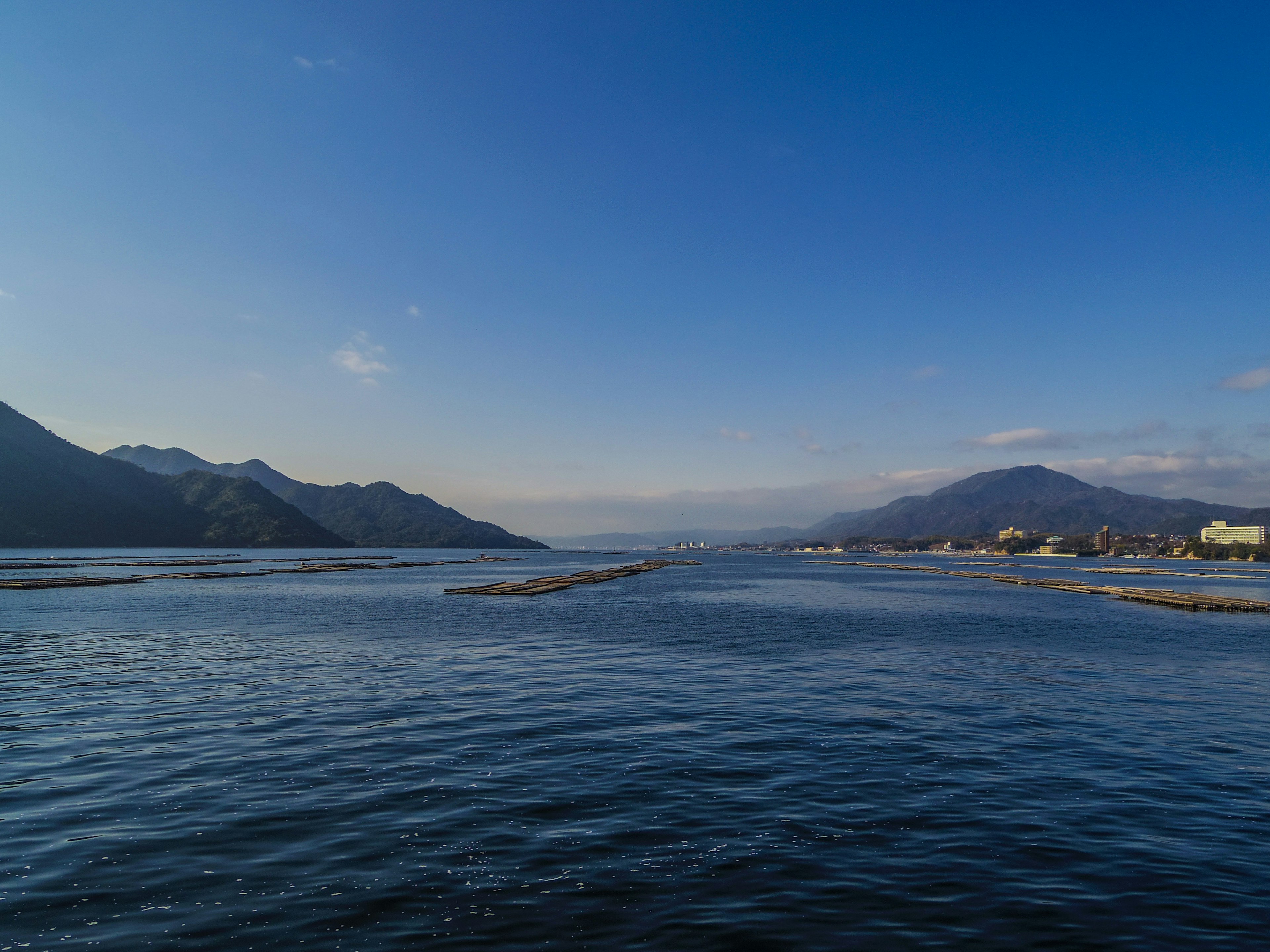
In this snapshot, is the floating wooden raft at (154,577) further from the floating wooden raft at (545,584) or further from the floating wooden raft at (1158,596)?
the floating wooden raft at (1158,596)

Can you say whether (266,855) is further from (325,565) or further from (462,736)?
(325,565)

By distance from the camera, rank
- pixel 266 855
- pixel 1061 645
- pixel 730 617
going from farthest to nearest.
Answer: pixel 730 617 < pixel 1061 645 < pixel 266 855

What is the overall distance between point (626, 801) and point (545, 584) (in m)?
80.6

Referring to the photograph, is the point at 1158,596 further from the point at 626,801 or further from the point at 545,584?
the point at 626,801

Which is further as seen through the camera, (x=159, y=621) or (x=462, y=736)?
(x=159, y=621)

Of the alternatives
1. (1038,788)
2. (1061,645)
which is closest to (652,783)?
(1038,788)

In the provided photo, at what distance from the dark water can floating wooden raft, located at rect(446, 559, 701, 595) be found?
4333 centimetres

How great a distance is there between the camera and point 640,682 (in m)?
28.3

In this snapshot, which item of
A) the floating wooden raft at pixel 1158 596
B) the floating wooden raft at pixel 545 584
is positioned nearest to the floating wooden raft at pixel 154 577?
the floating wooden raft at pixel 545 584

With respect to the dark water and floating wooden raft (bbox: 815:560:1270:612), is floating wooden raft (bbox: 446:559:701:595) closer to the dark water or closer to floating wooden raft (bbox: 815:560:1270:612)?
the dark water

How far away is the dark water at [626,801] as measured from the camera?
945 cm

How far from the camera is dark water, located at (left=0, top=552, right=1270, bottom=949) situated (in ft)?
31.0

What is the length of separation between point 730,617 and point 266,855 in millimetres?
48297

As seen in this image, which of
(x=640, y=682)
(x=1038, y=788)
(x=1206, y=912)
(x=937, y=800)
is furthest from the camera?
(x=640, y=682)
